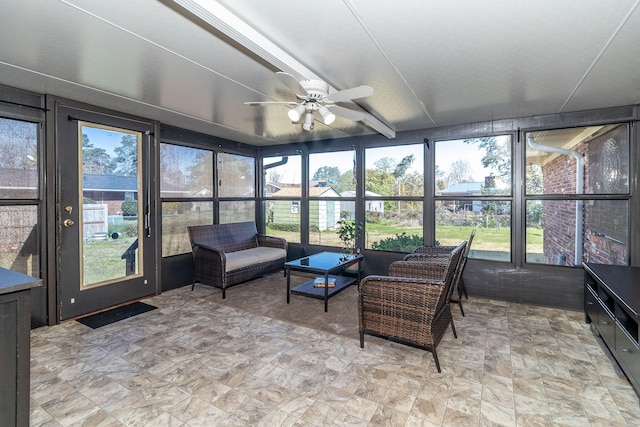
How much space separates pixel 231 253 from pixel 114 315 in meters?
1.78

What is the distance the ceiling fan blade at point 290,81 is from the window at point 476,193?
2.81 meters

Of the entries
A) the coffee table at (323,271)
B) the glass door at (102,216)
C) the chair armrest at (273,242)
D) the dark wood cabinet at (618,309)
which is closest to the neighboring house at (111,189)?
the glass door at (102,216)

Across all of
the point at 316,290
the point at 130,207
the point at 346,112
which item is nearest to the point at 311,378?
the point at 316,290

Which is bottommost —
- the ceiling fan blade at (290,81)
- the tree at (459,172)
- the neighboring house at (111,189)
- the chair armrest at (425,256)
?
the chair armrest at (425,256)

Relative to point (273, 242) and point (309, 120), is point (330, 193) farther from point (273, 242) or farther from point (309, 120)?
point (309, 120)

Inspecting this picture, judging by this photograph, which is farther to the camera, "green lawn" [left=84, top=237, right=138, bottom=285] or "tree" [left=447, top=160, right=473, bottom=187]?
"tree" [left=447, top=160, right=473, bottom=187]

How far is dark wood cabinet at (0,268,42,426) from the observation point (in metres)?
1.44

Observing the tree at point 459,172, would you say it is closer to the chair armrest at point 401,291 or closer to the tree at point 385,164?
the tree at point 385,164

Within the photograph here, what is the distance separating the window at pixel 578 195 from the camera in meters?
3.59

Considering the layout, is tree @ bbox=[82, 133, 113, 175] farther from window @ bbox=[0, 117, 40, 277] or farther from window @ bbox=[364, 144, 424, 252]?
window @ bbox=[364, 144, 424, 252]

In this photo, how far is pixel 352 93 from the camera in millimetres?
2350

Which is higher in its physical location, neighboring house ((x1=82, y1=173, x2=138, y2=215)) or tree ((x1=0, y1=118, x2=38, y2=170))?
tree ((x1=0, y1=118, x2=38, y2=170))

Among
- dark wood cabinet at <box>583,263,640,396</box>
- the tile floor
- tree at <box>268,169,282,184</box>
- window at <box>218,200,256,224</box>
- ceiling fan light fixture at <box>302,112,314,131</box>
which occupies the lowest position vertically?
the tile floor

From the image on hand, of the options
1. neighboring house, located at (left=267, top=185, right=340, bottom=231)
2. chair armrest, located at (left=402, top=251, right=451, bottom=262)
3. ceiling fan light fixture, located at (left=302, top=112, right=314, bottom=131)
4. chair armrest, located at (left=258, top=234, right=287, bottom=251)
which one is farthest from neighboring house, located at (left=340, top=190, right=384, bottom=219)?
ceiling fan light fixture, located at (left=302, top=112, right=314, bottom=131)
